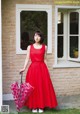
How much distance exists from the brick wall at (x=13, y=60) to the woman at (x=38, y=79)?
1291mm

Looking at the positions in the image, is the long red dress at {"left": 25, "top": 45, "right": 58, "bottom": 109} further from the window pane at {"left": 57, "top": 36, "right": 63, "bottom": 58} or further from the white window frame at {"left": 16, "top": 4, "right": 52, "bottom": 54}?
the window pane at {"left": 57, "top": 36, "right": 63, "bottom": 58}

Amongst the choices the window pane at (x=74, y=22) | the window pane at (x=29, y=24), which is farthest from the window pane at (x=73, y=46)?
the window pane at (x=29, y=24)

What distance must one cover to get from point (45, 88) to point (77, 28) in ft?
8.01

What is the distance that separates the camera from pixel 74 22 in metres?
11.0

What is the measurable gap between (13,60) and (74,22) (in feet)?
6.44

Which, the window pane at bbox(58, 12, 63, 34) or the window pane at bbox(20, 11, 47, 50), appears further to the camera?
the window pane at bbox(58, 12, 63, 34)

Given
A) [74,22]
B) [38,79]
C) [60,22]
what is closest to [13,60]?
[38,79]

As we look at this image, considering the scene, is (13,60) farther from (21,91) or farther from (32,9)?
(21,91)

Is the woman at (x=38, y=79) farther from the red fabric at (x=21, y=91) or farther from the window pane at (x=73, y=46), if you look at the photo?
the window pane at (x=73, y=46)

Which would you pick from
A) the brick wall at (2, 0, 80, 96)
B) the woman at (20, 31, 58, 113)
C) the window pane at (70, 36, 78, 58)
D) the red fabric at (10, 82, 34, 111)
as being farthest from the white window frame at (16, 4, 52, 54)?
the red fabric at (10, 82, 34, 111)

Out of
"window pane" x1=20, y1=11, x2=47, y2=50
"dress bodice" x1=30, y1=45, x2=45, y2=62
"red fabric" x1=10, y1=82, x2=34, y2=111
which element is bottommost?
"red fabric" x1=10, y1=82, x2=34, y2=111

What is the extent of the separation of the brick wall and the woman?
129 cm

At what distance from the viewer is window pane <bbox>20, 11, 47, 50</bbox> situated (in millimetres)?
10434

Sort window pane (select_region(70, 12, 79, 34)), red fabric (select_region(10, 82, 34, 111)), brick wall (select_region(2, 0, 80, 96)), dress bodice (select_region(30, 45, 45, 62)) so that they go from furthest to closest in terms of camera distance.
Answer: window pane (select_region(70, 12, 79, 34)) → brick wall (select_region(2, 0, 80, 96)) → dress bodice (select_region(30, 45, 45, 62)) → red fabric (select_region(10, 82, 34, 111))
